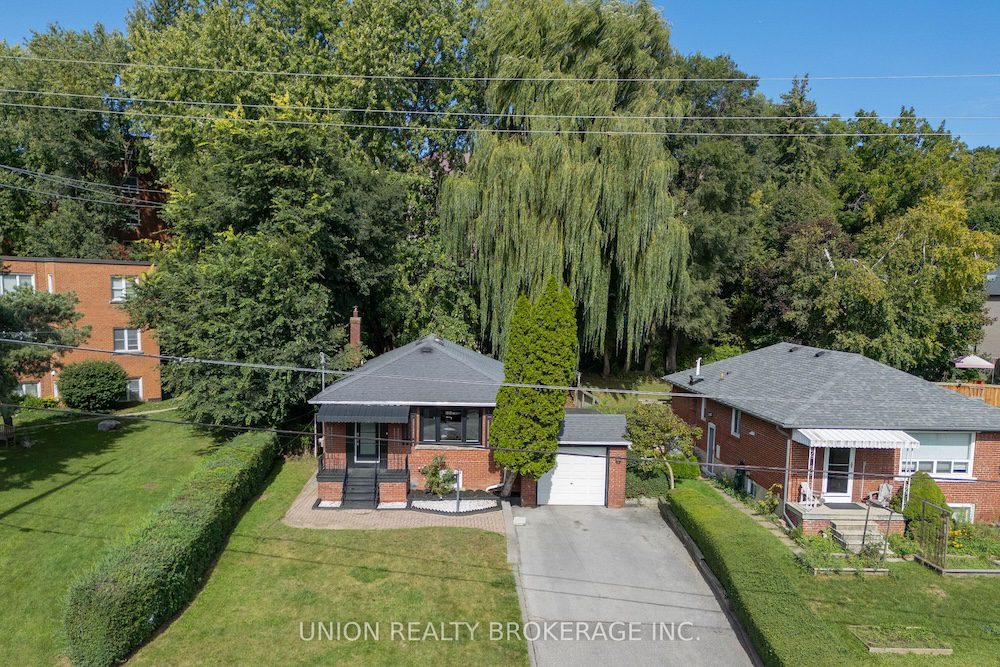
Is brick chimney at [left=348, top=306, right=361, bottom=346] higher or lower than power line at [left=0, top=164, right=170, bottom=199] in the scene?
lower

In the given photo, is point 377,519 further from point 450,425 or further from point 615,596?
point 615,596

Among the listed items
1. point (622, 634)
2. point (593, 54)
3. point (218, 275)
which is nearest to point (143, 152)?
point (218, 275)

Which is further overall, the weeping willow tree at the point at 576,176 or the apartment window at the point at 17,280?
the apartment window at the point at 17,280

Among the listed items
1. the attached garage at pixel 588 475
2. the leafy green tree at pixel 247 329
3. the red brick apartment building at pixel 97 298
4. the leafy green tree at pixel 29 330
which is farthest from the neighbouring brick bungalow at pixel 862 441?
the red brick apartment building at pixel 97 298

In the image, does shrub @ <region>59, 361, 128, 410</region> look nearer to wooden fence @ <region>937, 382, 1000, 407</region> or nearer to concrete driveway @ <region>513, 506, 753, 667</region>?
concrete driveway @ <region>513, 506, 753, 667</region>

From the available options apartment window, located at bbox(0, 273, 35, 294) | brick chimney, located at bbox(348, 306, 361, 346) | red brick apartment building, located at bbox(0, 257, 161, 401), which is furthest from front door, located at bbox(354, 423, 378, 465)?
apartment window, located at bbox(0, 273, 35, 294)

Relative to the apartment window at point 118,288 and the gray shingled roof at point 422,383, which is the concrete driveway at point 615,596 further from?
the apartment window at point 118,288
